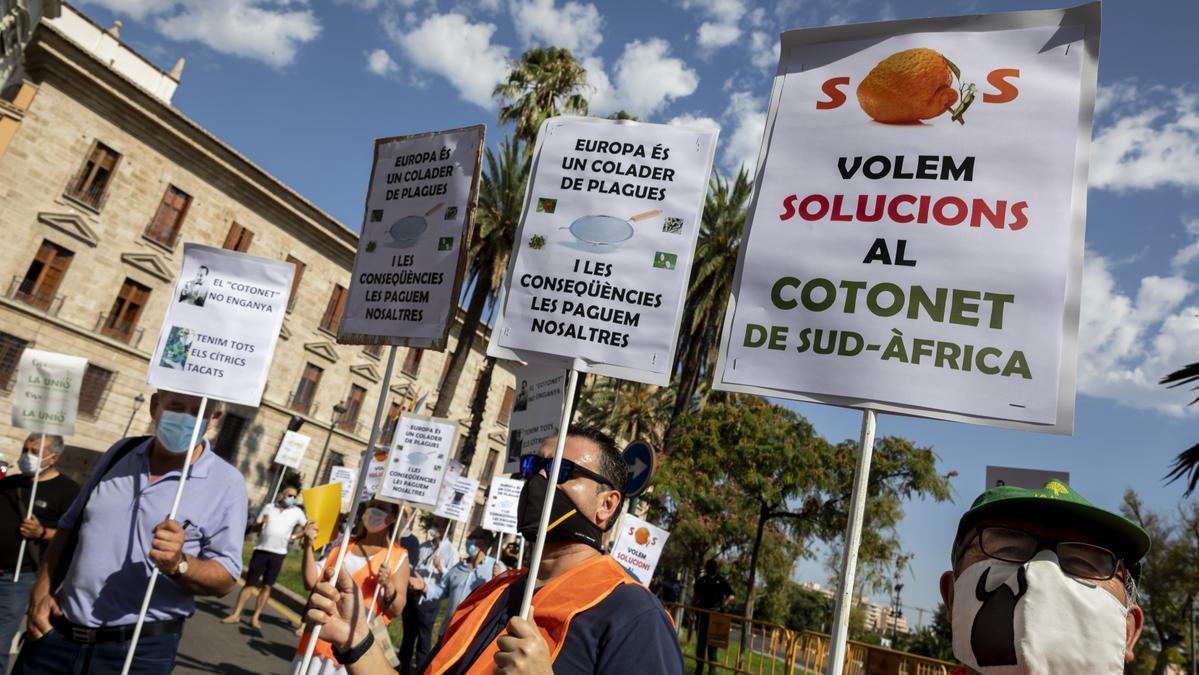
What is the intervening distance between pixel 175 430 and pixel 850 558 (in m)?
3.09

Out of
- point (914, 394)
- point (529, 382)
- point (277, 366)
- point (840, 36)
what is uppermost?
point (277, 366)

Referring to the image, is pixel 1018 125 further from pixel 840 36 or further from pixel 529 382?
pixel 529 382

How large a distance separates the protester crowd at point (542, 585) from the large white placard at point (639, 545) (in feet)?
18.1

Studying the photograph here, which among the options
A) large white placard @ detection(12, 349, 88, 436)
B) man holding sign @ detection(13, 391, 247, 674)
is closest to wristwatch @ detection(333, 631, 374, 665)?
man holding sign @ detection(13, 391, 247, 674)

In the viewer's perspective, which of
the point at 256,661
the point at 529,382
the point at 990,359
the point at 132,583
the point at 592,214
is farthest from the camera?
the point at 256,661

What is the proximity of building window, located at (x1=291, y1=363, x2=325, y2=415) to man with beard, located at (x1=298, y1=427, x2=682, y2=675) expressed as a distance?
32.9 metres

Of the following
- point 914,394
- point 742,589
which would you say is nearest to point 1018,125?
point 914,394

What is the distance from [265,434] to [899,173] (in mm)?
33234

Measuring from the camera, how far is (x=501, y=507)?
430 inches

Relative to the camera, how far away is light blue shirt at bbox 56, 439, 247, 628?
10.7 feet

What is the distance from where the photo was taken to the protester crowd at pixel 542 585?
5.61 feet

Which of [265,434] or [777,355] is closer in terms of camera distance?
[777,355]

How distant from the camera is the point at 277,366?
31.8 metres

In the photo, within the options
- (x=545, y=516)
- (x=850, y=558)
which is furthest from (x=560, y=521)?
(x=850, y=558)
